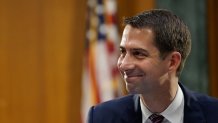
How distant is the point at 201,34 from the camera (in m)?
3.37

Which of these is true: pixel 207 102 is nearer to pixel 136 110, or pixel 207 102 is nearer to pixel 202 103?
pixel 202 103

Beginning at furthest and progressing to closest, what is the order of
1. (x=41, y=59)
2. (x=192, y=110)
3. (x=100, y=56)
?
(x=41, y=59), (x=100, y=56), (x=192, y=110)

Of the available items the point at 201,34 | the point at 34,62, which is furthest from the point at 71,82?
the point at 201,34

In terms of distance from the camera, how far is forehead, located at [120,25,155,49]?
151 centimetres

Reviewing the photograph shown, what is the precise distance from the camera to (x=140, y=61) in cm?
151

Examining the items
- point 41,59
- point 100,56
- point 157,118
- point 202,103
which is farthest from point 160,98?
point 41,59

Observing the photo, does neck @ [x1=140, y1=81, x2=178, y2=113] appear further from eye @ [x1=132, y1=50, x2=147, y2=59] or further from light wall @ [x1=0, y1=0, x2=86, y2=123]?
light wall @ [x1=0, y1=0, x2=86, y2=123]

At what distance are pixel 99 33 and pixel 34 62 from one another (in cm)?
51

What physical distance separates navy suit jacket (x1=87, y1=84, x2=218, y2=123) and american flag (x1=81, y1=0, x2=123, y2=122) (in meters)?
1.25

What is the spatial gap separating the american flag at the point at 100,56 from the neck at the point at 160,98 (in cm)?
138

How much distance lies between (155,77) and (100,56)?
4.82ft

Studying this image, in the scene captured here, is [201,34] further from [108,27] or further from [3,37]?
[3,37]

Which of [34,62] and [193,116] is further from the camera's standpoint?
[34,62]

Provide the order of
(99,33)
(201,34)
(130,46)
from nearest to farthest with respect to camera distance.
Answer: (130,46) → (99,33) → (201,34)
